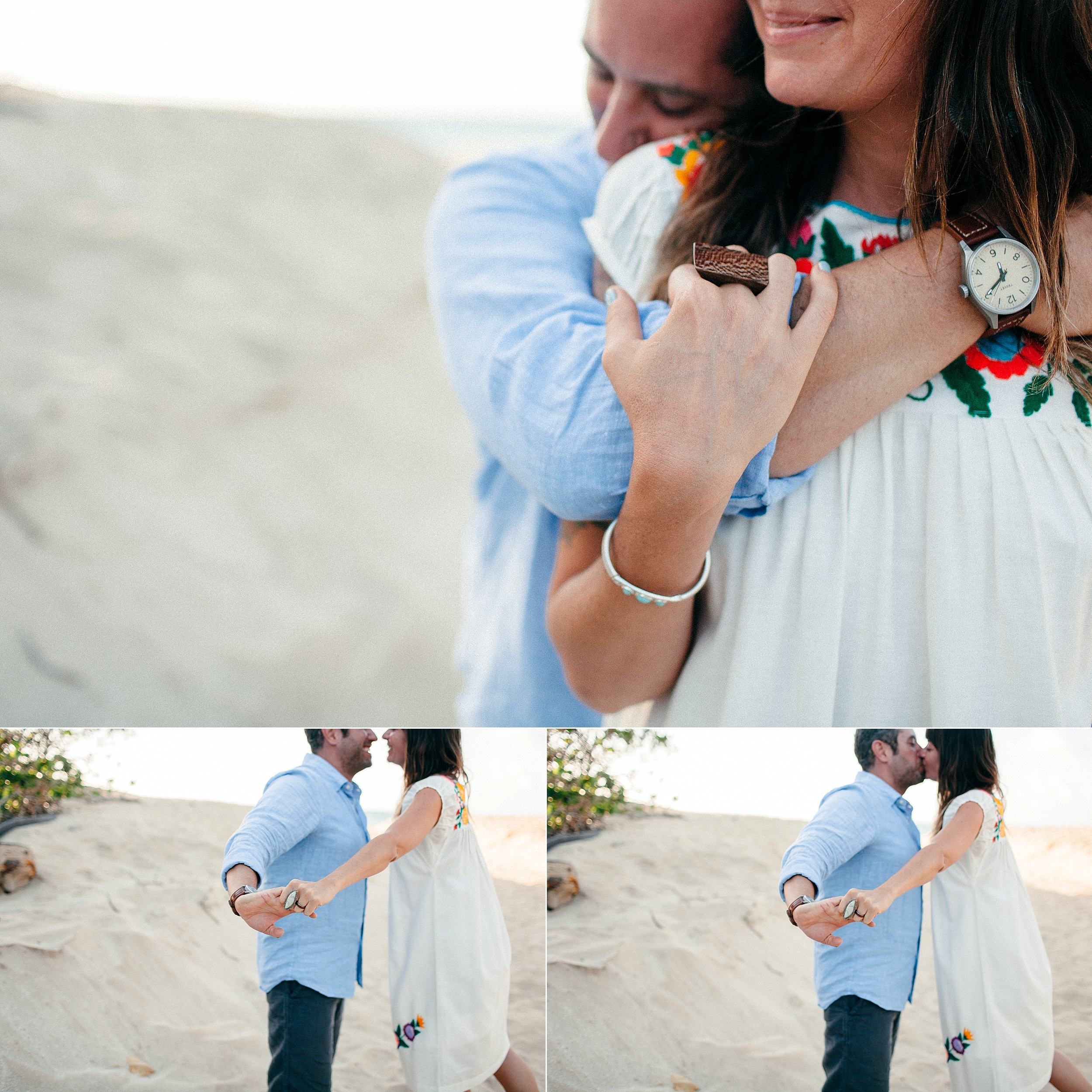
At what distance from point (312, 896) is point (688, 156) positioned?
3.46 feet

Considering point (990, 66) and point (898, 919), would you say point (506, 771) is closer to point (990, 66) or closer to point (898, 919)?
point (898, 919)

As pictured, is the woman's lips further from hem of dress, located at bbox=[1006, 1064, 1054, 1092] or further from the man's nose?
hem of dress, located at bbox=[1006, 1064, 1054, 1092]

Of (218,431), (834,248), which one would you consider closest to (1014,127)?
(834,248)

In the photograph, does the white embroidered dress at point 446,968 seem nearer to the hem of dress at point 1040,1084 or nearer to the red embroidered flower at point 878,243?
the hem of dress at point 1040,1084

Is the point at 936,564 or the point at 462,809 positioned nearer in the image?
the point at 936,564

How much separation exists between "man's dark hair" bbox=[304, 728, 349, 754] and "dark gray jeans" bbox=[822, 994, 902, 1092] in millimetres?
679

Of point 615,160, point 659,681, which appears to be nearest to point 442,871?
point 659,681

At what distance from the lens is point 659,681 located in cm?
113

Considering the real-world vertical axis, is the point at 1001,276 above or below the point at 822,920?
above

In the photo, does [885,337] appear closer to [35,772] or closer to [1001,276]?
[1001,276]

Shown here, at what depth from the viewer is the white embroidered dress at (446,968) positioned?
1148 millimetres

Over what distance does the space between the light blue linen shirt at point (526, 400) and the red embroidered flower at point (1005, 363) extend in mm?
220

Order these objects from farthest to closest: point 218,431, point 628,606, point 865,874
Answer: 1. point 218,431
2. point 865,874
3. point 628,606

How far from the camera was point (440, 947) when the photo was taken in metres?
1.16
